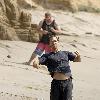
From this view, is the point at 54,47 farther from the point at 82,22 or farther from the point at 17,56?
the point at 82,22

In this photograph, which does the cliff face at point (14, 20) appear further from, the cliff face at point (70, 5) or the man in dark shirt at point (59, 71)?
the cliff face at point (70, 5)

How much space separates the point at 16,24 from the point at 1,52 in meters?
2.02

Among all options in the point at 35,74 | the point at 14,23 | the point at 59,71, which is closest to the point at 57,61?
the point at 59,71

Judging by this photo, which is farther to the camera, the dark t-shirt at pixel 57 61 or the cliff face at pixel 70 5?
the cliff face at pixel 70 5

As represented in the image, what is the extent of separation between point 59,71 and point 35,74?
156 inches

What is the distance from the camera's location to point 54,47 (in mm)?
7262

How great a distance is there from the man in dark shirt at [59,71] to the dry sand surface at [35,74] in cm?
163

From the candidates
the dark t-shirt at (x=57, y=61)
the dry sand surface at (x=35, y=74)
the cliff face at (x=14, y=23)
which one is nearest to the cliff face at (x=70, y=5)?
the dry sand surface at (x=35, y=74)

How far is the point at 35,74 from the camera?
11211 mm

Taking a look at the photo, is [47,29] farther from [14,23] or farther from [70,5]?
[70,5]

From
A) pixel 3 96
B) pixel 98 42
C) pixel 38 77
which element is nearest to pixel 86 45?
pixel 98 42

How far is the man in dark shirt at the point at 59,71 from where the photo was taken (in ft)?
23.6

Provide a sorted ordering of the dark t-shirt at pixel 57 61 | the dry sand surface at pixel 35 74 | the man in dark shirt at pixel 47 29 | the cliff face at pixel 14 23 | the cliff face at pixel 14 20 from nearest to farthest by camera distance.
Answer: the dark t-shirt at pixel 57 61
the dry sand surface at pixel 35 74
the man in dark shirt at pixel 47 29
the cliff face at pixel 14 23
the cliff face at pixel 14 20

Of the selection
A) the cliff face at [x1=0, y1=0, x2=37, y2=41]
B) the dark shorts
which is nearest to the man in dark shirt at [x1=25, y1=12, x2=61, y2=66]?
the cliff face at [x1=0, y1=0, x2=37, y2=41]
